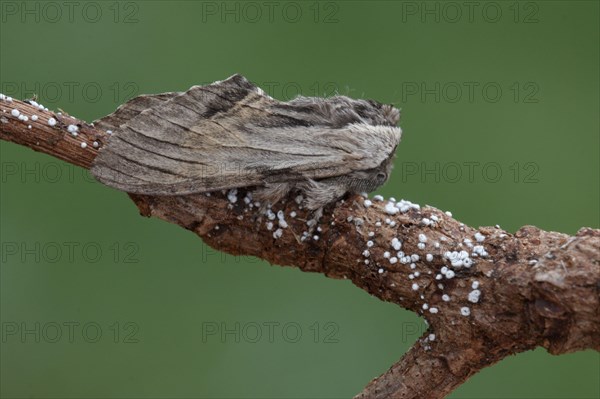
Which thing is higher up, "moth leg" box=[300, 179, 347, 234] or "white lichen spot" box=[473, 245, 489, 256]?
"moth leg" box=[300, 179, 347, 234]

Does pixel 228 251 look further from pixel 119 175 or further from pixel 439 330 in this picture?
pixel 439 330

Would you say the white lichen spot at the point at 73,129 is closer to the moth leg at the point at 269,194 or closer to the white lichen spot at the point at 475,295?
the moth leg at the point at 269,194

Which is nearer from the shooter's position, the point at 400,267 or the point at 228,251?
the point at 400,267

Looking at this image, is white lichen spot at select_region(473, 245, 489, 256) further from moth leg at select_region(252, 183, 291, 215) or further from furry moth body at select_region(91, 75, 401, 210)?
moth leg at select_region(252, 183, 291, 215)

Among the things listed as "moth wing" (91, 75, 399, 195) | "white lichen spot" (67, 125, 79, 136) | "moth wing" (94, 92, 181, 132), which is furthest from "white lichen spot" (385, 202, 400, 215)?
"white lichen spot" (67, 125, 79, 136)

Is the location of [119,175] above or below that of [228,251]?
above

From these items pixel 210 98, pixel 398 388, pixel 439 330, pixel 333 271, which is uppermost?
pixel 210 98

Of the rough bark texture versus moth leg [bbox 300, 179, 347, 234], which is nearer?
the rough bark texture

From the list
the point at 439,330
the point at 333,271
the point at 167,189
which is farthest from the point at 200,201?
the point at 439,330
